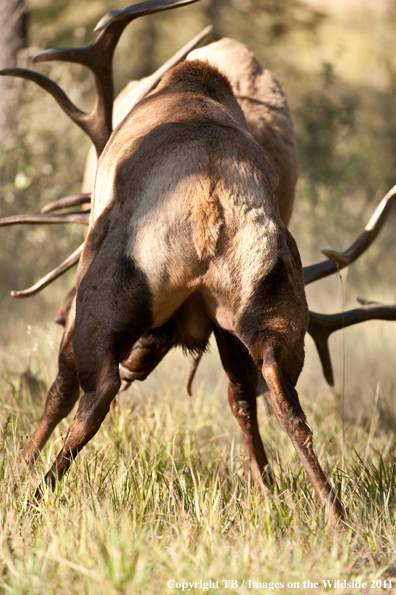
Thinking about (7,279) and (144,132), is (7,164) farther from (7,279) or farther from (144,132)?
(144,132)

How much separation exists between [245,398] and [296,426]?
2.83 ft

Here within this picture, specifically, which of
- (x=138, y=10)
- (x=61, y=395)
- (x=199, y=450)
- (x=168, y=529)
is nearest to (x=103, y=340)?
(x=168, y=529)

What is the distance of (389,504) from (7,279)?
6.07 m

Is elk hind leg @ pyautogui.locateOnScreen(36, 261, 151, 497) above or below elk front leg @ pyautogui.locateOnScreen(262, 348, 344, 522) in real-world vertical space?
above

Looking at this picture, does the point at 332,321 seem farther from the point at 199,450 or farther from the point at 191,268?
the point at 191,268

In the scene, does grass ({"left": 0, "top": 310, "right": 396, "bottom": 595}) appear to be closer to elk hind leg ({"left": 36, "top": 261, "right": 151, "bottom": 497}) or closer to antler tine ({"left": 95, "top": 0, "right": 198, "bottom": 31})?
elk hind leg ({"left": 36, "top": 261, "right": 151, "bottom": 497})

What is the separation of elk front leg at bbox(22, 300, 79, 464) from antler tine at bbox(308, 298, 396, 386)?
4.33 ft

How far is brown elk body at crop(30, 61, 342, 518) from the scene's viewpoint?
94.7 inches

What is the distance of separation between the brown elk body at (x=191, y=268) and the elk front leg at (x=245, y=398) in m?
0.57

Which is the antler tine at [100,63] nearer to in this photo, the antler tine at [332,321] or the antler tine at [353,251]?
the antler tine at [353,251]

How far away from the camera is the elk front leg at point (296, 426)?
2.37 m

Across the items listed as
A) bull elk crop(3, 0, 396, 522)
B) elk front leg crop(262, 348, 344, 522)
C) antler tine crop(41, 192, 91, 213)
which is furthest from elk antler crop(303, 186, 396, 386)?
antler tine crop(41, 192, 91, 213)

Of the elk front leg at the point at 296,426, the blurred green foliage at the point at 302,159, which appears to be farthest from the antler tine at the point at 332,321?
Result: the blurred green foliage at the point at 302,159

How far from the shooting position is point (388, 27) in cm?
1150
